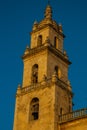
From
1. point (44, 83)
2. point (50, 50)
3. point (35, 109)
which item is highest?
point (50, 50)

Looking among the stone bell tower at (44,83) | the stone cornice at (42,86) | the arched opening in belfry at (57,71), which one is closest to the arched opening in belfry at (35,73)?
the stone bell tower at (44,83)

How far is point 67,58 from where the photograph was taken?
144 ft

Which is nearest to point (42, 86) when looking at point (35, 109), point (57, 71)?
point (35, 109)

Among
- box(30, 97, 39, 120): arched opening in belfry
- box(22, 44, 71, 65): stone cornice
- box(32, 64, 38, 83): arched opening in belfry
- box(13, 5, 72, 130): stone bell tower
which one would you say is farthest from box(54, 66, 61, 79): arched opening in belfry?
box(30, 97, 39, 120): arched opening in belfry

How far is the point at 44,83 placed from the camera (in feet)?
128

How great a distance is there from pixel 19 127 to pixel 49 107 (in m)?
4.16

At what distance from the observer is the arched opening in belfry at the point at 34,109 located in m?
39.0

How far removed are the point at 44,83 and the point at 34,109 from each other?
9.91 ft

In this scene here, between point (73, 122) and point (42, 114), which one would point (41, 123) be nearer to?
point (42, 114)

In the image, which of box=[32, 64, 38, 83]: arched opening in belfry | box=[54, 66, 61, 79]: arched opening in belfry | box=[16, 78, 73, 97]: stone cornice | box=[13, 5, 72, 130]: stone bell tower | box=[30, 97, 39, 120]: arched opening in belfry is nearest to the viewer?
box=[13, 5, 72, 130]: stone bell tower

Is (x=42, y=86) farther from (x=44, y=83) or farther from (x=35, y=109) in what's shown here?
(x=35, y=109)

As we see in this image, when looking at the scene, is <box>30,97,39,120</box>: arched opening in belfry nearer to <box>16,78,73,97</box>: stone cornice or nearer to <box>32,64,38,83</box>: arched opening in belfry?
<box>16,78,73,97</box>: stone cornice

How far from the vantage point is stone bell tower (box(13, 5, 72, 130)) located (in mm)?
37534

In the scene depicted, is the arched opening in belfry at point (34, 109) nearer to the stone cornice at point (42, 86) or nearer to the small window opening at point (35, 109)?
the small window opening at point (35, 109)
